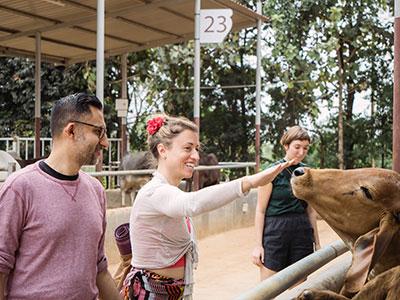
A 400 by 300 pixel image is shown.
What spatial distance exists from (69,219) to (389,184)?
1345 millimetres

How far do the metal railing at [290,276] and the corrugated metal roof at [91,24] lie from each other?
7653mm

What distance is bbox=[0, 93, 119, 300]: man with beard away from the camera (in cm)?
209

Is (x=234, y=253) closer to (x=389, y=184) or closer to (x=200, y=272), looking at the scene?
(x=200, y=272)

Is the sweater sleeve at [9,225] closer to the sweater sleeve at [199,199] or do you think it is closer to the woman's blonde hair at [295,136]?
the sweater sleeve at [199,199]

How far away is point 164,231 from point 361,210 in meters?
0.85

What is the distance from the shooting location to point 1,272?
2.04 meters

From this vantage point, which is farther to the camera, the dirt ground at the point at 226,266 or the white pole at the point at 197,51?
the white pole at the point at 197,51

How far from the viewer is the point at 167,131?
2.98m

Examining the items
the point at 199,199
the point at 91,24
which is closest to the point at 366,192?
the point at 199,199

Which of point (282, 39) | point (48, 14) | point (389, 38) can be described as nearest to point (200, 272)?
point (48, 14)

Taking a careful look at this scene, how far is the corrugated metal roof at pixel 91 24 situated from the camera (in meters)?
10.3

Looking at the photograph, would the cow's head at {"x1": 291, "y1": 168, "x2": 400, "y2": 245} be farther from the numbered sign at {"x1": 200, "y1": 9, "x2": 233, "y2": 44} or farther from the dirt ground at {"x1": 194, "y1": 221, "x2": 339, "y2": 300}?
the numbered sign at {"x1": 200, "y1": 9, "x2": 233, "y2": 44}

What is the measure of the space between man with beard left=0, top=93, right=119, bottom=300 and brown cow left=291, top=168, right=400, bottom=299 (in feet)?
3.17

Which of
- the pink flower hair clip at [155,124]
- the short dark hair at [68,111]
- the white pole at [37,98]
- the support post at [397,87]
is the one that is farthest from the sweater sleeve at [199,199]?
the white pole at [37,98]
